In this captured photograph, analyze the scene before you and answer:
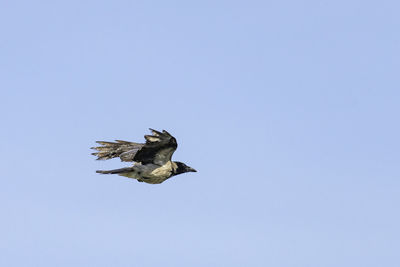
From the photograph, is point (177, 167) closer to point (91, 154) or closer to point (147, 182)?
point (147, 182)

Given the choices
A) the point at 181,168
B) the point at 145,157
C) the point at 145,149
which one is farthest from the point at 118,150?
the point at 181,168

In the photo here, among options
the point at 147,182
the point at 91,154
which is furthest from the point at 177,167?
the point at 91,154

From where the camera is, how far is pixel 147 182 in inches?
1137

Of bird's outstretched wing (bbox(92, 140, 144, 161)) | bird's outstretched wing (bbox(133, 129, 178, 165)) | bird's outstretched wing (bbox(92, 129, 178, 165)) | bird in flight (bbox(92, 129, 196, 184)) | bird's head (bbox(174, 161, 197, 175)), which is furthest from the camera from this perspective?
bird's head (bbox(174, 161, 197, 175))

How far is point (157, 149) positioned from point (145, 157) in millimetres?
806

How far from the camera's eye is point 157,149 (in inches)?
1080

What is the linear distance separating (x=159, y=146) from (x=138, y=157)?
1.16 meters

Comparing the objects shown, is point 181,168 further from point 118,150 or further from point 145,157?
point 118,150

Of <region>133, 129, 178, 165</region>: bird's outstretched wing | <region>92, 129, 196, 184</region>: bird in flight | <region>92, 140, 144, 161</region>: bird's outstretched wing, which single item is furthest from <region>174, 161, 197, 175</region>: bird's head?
<region>92, 140, 144, 161</region>: bird's outstretched wing

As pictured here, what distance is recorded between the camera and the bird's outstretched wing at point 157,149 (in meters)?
26.2

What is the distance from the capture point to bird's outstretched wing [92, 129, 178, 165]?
26516 mm

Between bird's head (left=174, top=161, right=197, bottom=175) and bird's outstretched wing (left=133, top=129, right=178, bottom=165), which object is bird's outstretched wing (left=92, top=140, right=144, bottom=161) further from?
bird's head (left=174, top=161, right=197, bottom=175)

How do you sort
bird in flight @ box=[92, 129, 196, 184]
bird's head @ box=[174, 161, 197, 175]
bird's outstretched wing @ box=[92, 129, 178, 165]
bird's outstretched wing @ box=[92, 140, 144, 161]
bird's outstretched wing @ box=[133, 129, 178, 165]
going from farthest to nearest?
bird's head @ box=[174, 161, 197, 175]
bird's outstretched wing @ box=[92, 140, 144, 161]
bird in flight @ box=[92, 129, 196, 184]
bird's outstretched wing @ box=[92, 129, 178, 165]
bird's outstretched wing @ box=[133, 129, 178, 165]

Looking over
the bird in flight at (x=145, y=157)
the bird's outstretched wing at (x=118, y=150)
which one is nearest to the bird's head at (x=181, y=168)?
the bird in flight at (x=145, y=157)
